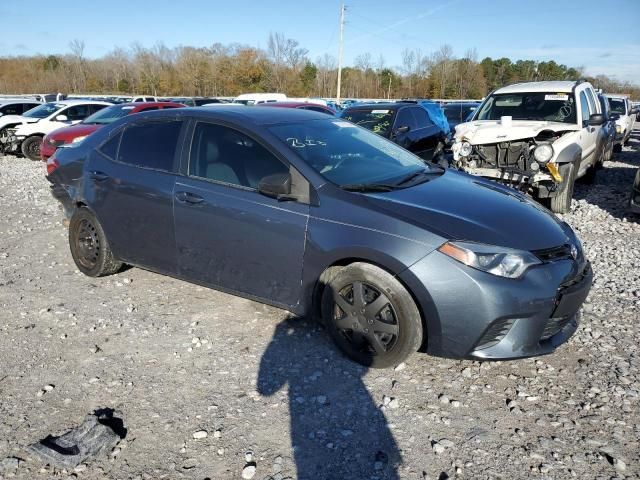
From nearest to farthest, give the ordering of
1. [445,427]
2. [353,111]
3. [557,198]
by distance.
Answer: [445,427] → [557,198] → [353,111]

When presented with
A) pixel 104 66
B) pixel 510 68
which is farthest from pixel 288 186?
pixel 104 66

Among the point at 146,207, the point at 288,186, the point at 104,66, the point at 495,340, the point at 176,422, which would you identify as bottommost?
the point at 176,422

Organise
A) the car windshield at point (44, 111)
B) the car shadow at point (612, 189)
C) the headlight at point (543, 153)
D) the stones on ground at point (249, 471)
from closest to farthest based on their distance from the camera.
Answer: the stones on ground at point (249, 471), the headlight at point (543, 153), the car shadow at point (612, 189), the car windshield at point (44, 111)

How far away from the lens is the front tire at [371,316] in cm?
310

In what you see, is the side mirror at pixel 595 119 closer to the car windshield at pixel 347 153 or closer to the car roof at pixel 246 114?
the car windshield at pixel 347 153

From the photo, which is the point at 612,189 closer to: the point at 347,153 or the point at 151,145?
the point at 347,153

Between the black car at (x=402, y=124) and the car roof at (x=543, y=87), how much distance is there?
167 cm

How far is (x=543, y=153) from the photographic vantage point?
7.12 m

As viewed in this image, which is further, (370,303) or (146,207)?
(146,207)

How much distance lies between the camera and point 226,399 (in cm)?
305

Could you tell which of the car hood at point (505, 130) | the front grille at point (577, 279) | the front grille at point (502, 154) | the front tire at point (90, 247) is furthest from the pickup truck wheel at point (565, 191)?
the front tire at point (90, 247)

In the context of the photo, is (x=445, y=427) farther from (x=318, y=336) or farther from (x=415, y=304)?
(x=318, y=336)

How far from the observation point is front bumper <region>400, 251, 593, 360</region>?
289 cm

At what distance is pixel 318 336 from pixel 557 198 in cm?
523
